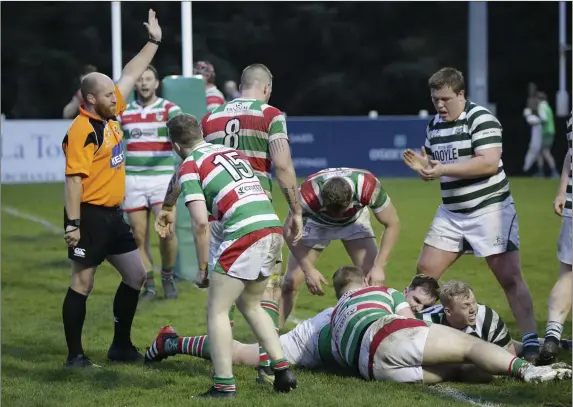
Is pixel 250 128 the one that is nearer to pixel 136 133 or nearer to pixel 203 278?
pixel 203 278

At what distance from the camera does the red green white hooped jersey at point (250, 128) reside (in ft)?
25.1

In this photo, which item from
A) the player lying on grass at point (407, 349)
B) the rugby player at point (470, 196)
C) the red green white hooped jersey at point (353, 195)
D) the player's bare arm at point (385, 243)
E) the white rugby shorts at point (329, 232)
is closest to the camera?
the player lying on grass at point (407, 349)

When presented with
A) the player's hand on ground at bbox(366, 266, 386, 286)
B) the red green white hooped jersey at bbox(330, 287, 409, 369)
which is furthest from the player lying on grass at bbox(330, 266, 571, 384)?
the player's hand on ground at bbox(366, 266, 386, 286)

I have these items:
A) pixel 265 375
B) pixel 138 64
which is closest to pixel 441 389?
pixel 265 375

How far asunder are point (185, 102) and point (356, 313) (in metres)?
5.21

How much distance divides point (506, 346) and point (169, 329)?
2.28 meters

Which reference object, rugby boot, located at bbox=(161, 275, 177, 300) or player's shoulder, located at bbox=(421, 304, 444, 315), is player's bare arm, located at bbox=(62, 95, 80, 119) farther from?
player's shoulder, located at bbox=(421, 304, 444, 315)

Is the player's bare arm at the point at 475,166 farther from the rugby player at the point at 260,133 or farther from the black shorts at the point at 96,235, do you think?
the black shorts at the point at 96,235

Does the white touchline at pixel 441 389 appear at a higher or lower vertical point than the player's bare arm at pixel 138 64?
lower

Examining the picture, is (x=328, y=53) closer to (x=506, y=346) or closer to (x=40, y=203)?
(x=40, y=203)

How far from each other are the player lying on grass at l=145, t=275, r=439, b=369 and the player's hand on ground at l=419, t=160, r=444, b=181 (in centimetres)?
71

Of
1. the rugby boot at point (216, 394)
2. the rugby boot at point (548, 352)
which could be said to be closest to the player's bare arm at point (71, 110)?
the rugby boot at point (216, 394)

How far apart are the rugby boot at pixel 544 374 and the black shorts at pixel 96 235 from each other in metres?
2.87

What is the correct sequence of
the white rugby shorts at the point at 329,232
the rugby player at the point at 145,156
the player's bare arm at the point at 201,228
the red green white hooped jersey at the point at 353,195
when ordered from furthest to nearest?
1. the rugby player at the point at 145,156
2. the white rugby shorts at the point at 329,232
3. the red green white hooped jersey at the point at 353,195
4. the player's bare arm at the point at 201,228
